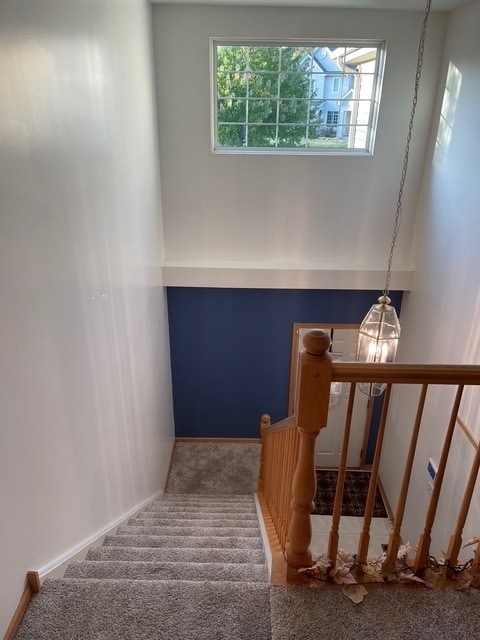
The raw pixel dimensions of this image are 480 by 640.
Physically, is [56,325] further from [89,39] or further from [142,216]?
[142,216]

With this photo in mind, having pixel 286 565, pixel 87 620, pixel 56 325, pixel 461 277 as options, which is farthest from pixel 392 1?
pixel 87 620

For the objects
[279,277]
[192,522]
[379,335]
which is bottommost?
[192,522]

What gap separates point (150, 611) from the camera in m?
1.57

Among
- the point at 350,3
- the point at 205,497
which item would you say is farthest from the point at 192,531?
the point at 350,3

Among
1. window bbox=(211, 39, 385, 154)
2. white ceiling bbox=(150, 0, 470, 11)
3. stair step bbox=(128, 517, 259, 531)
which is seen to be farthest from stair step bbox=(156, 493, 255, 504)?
white ceiling bbox=(150, 0, 470, 11)

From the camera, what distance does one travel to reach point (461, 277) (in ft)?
11.3

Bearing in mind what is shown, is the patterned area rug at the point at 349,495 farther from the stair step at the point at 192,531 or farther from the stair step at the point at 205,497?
the stair step at the point at 192,531

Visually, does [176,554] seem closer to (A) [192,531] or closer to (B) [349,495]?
(A) [192,531]

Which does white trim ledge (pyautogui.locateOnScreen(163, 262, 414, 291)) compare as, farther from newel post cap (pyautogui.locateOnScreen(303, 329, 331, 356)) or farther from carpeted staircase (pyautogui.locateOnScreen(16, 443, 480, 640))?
newel post cap (pyautogui.locateOnScreen(303, 329, 331, 356))

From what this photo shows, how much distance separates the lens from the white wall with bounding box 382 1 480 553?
323 cm

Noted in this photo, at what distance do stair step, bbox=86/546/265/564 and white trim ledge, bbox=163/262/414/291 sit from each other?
9.40ft

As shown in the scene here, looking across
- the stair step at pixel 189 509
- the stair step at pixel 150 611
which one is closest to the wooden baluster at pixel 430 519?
the stair step at pixel 150 611

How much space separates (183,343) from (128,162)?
2.45 m

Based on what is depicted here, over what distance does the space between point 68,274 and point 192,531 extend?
1.76 meters
